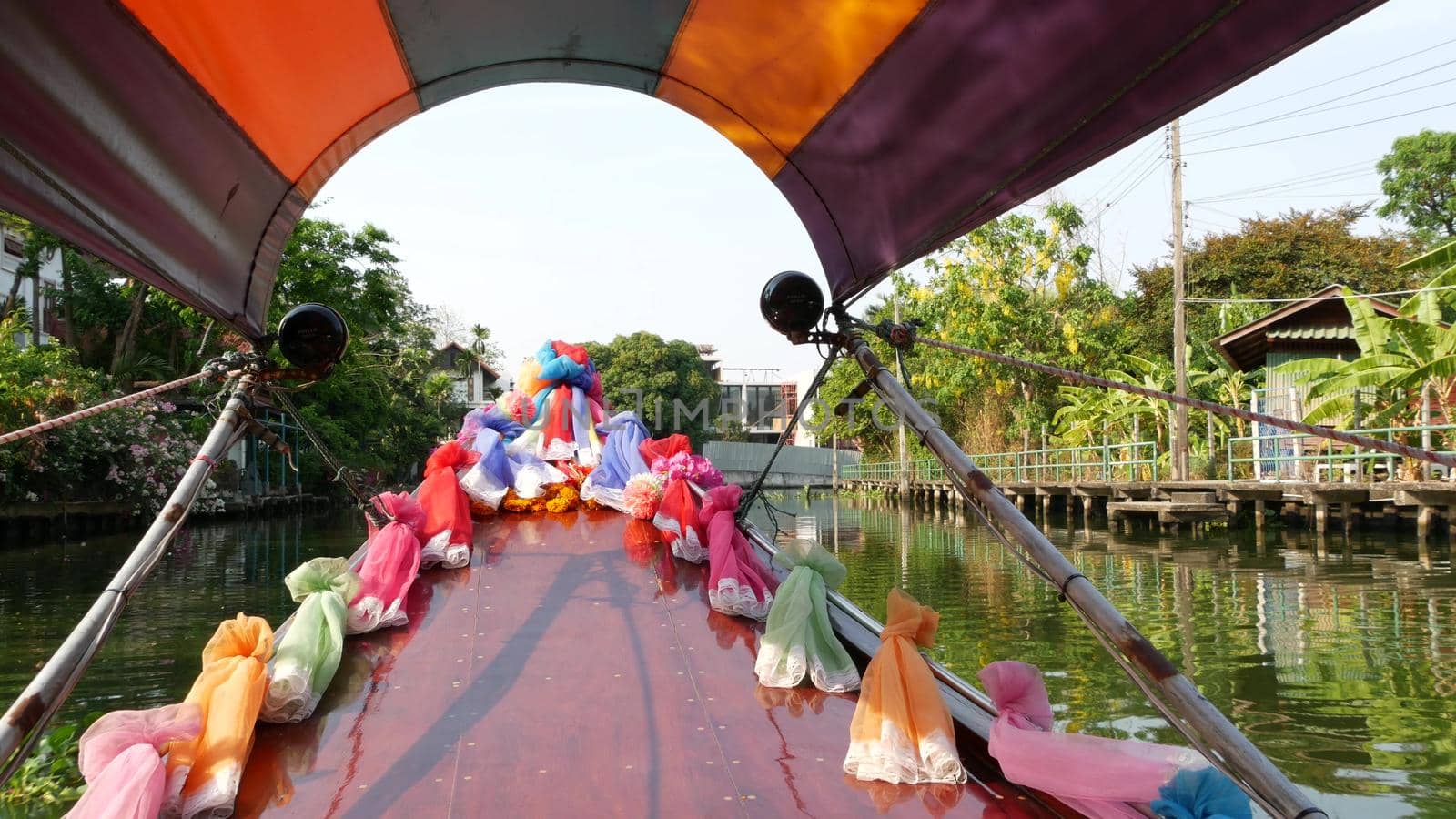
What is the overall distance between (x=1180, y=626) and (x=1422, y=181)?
2948cm

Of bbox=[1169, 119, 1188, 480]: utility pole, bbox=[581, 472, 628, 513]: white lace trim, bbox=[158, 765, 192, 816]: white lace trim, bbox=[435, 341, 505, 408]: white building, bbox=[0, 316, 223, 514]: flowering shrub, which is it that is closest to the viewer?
bbox=[158, 765, 192, 816]: white lace trim

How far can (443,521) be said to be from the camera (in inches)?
A: 217

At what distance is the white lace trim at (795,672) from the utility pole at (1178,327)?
1665 cm

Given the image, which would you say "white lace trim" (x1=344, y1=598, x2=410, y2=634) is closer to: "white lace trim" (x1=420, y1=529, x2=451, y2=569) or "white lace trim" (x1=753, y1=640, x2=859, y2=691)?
"white lace trim" (x1=420, y1=529, x2=451, y2=569)

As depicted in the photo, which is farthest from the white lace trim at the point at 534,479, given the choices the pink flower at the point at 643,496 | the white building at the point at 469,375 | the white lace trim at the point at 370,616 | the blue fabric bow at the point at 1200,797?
the white building at the point at 469,375

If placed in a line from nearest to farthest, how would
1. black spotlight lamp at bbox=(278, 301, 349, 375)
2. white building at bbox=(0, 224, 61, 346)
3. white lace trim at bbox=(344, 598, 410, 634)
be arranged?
black spotlight lamp at bbox=(278, 301, 349, 375), white lace trim at bbox=(344, 598, 410, 634), white building at bbox=(0, 224, 61, 346)

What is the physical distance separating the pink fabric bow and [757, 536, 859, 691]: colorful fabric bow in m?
1.04

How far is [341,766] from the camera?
310 cm

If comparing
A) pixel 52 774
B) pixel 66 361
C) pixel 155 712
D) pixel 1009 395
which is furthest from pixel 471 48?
pixel 1009 395

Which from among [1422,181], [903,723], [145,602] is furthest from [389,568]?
[1422,181]

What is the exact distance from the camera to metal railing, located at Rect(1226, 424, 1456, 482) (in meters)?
15.7

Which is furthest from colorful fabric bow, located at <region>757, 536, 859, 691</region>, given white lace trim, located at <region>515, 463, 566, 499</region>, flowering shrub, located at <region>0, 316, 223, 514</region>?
flowering shrub, located at <region>0, 316, 223, 514</region>

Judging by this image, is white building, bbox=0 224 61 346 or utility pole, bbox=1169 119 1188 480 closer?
utility pole, bbox=1169 119 1188 480

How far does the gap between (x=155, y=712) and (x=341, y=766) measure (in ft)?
1.81
